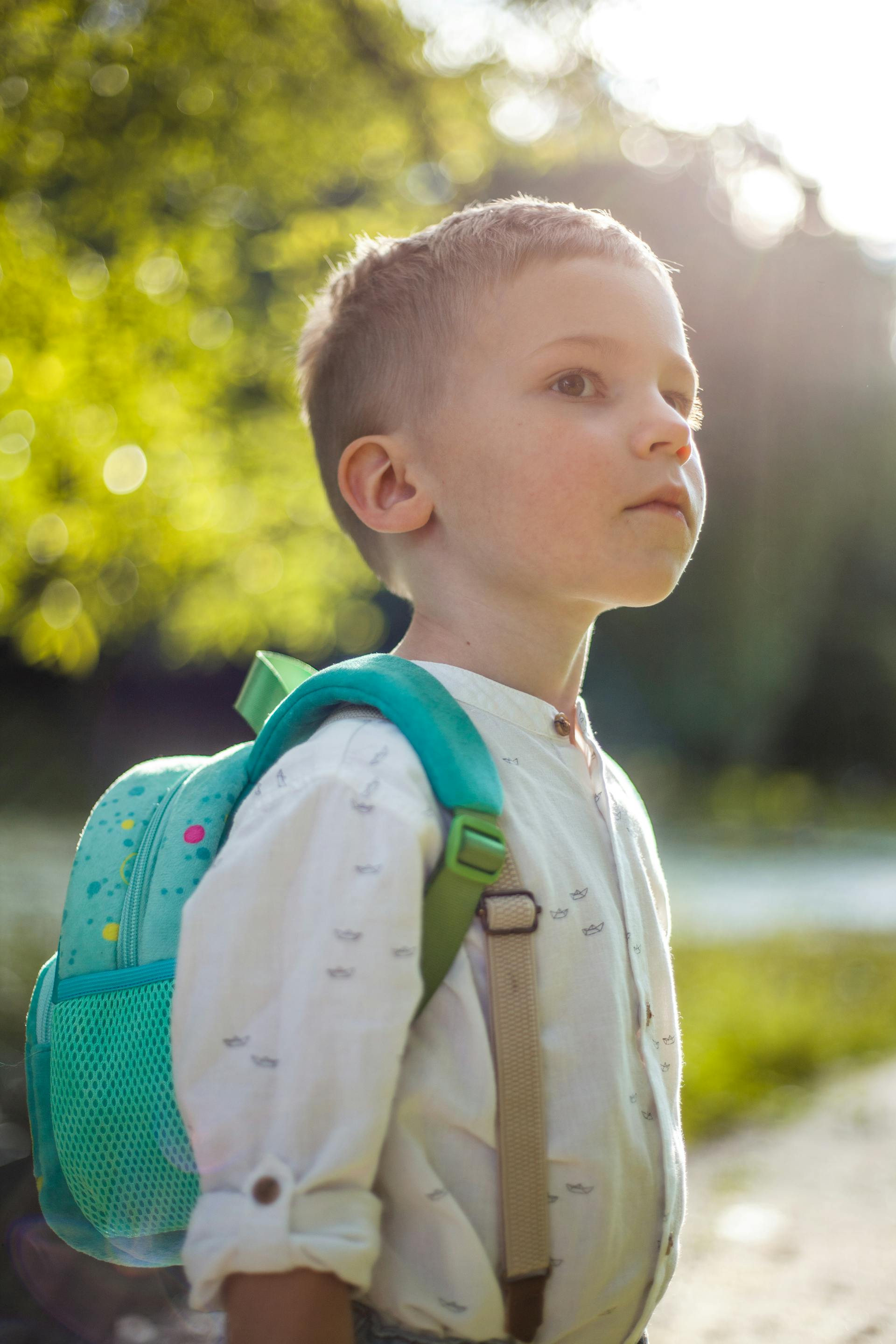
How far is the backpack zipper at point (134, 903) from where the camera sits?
1.23 m

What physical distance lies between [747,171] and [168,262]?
6.24m

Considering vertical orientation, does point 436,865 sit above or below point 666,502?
below

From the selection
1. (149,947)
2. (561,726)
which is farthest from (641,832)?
(149,947)

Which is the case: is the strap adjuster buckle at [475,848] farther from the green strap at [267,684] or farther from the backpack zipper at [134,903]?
the green strap at [267,684]

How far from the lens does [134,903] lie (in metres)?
1.25

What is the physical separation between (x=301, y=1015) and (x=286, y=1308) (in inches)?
10.2

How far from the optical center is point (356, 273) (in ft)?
5.65

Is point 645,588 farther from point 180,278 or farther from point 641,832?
point 180,278

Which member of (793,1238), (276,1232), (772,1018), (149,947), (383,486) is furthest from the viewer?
(772,1018)

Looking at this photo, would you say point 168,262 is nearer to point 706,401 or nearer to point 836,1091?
point 836,1091

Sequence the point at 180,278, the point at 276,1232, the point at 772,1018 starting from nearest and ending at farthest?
the point at 276,1232
the point at 180,278
the point at 772,1018

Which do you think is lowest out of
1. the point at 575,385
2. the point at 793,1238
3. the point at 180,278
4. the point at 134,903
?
the point at 793,1238

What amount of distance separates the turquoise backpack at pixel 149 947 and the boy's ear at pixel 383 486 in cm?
27

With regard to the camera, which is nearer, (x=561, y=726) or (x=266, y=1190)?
(x=266, y=1190)
